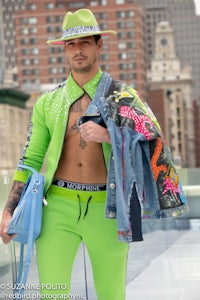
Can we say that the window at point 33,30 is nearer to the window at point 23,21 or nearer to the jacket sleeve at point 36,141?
the window at point 23,21

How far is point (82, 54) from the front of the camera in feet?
13.3

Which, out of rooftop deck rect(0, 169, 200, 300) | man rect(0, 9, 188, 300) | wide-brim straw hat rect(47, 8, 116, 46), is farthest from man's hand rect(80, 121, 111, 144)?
rooftop deck rect(0, 169, 200, 300)

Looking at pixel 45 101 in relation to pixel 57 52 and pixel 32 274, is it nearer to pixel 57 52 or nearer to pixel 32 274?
pixel 32 274

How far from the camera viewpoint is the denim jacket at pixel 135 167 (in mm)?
3797

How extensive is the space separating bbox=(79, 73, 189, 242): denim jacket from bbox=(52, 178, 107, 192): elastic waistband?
168 mm

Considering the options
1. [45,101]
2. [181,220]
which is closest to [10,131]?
[181,220]

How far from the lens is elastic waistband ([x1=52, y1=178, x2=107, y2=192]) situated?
395 cm

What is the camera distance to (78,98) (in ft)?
13.3

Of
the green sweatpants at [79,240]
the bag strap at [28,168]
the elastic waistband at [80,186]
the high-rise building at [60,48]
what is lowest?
the green sweatpants at [79,240]

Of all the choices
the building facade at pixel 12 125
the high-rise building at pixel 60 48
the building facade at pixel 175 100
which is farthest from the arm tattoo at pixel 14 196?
the building facade at pixel 175 100

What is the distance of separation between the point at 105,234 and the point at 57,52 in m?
158

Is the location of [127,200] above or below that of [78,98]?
below

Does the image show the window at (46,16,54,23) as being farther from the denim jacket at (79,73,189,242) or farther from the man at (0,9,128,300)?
the denim jacket at (79,73,189,242)

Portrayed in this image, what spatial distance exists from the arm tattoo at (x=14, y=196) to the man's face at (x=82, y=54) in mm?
537
